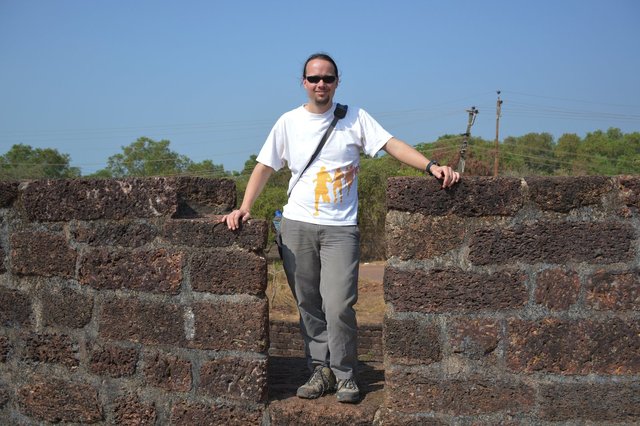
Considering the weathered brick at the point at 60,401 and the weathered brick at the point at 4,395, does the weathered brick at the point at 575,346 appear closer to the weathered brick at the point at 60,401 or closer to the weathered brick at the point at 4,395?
the weathered brick at the point at 60,401

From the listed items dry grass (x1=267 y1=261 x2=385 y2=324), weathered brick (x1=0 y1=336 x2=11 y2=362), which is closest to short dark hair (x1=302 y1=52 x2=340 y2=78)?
weathered brick (x1=0 y1=336 x2=11 y2=362)

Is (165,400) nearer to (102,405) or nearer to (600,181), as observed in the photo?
(102,405)

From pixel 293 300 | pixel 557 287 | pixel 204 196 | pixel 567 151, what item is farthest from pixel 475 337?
pixel 567 151

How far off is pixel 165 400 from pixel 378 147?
1.62 m

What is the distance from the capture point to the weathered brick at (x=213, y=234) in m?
3.30

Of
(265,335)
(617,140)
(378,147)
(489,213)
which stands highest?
(617,140)

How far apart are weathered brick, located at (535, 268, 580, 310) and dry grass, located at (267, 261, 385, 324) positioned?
8010 millimetres

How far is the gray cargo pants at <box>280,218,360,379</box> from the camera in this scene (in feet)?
11.0

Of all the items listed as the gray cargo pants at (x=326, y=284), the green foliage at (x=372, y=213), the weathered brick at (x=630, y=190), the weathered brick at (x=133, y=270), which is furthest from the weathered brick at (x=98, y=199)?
the green foliage at (x=372, y=213)

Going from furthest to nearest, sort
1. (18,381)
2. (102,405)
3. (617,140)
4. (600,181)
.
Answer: (617,140), (18,381), (102,405), (600,181)

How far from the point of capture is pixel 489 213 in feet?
10.00

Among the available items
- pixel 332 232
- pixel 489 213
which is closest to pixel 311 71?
pixel 332 232

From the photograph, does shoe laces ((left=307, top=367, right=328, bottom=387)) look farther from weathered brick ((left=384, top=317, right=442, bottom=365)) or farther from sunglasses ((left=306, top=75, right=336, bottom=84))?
sunglasses ((left=306, top=75, right=336, bottom=84))

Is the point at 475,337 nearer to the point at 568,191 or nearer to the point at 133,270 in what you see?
the point at 568,191
